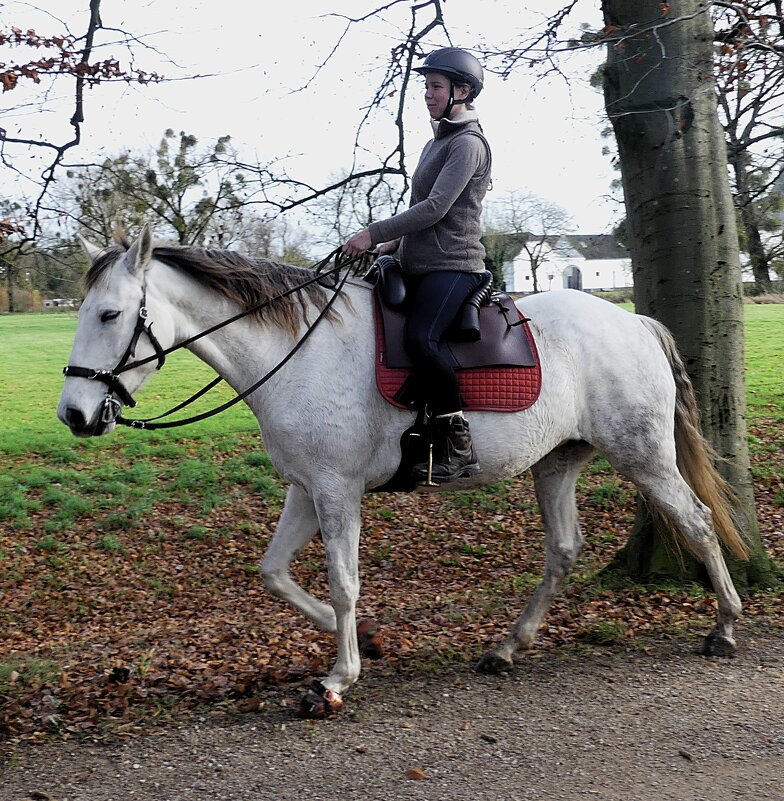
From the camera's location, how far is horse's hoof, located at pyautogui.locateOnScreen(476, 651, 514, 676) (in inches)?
204

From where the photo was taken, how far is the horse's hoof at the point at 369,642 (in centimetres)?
533

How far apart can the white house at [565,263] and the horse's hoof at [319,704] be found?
7.17 metres

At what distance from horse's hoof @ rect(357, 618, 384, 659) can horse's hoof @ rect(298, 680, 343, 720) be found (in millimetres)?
770

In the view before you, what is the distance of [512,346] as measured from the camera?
4945 mm

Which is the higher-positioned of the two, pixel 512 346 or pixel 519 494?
pixel 512 346

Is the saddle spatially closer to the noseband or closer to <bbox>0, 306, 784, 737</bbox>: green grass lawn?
the noseband

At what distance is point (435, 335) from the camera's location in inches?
182

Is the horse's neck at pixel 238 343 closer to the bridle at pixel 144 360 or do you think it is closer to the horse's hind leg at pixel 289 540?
the bridle at pixel 144 360

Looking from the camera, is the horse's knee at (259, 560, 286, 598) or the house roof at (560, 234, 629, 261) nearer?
the horse's knee at (259, 560, 286, 598)

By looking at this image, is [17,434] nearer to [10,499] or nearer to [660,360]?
[10,499]

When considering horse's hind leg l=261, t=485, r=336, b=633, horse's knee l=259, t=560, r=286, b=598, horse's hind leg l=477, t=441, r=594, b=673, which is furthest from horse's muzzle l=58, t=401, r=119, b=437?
horse's hind leg l=477, t=441, r=594, b=673

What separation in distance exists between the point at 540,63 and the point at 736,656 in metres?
4.69

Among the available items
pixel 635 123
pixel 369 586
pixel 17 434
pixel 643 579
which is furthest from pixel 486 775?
pixel 17 434

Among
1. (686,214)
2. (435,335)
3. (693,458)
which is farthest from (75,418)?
(686,214)
